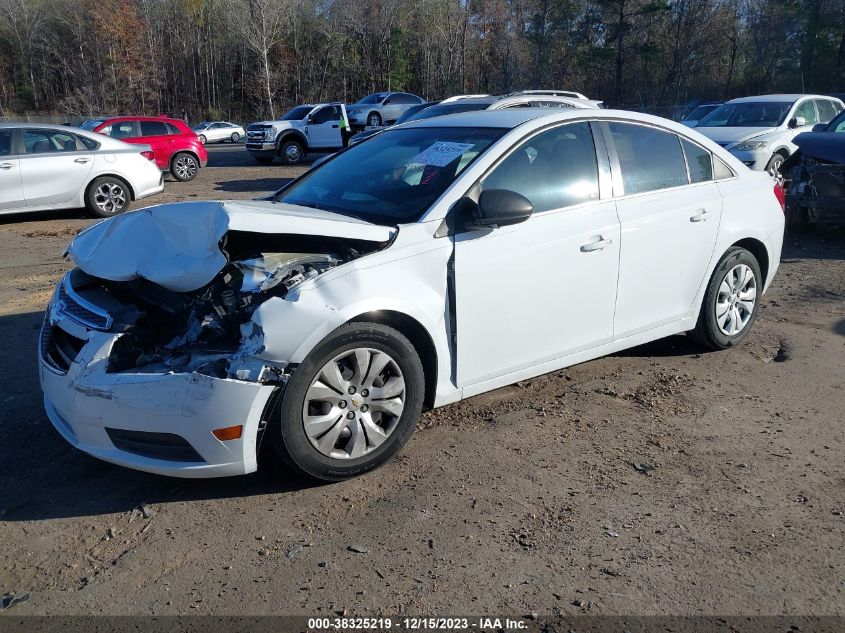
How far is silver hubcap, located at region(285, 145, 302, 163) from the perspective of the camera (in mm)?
23828

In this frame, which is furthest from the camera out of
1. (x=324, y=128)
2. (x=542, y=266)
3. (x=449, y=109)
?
(x=324, y=128)

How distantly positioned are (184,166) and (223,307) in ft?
56.3

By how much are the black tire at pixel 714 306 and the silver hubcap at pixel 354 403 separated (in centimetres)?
264

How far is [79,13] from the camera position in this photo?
6162 centimetres

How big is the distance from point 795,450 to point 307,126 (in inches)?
863

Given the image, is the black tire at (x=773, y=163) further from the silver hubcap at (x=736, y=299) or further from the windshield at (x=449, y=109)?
the silver hubcap at (x=736, y=299)

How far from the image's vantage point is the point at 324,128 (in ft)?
79.4

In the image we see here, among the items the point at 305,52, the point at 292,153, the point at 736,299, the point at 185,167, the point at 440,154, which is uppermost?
the point at 305,52

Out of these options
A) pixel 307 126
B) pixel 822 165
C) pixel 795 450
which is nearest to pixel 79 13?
pixel 307 126

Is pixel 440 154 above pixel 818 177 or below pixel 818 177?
above

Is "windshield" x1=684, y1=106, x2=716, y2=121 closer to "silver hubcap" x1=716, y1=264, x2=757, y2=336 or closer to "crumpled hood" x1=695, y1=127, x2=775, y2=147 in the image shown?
"crumpled hood" x1=695, y1=127, x2=775, y2=147

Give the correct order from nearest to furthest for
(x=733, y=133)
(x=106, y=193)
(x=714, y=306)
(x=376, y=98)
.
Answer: (x=714, y=306) < (x=106, y=193) < (x=733, y=133) < (x=376, y=98)

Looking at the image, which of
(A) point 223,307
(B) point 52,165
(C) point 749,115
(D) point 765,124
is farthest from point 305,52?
(A) point 223,307

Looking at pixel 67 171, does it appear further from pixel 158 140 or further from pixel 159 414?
pixel 159 414
